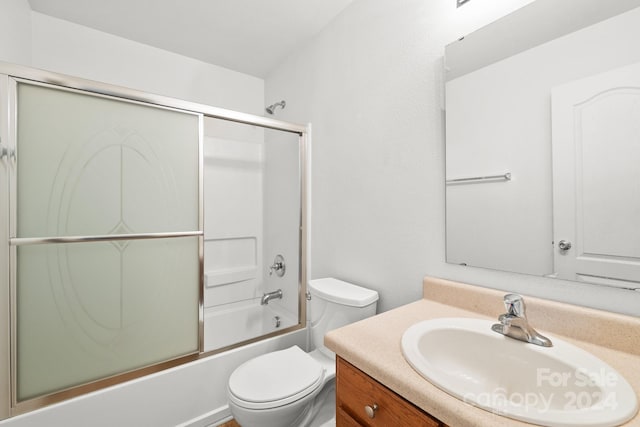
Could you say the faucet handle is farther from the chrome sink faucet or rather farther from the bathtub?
the bathtub

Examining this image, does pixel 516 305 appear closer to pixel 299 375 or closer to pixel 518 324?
pixel 518 324

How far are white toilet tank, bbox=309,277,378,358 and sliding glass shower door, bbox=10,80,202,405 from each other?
2.20ft

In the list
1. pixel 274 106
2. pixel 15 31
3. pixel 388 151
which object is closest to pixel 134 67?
pixel 15 31

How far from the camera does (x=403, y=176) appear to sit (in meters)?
1.35

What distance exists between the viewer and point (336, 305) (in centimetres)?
149

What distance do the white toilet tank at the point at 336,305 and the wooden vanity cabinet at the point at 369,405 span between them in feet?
1.78

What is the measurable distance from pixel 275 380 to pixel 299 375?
0.37 ft

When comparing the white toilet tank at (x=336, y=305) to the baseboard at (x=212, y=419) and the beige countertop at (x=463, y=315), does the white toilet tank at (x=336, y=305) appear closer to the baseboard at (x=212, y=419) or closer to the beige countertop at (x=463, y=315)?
the beige countertop at (x=463, y=315)

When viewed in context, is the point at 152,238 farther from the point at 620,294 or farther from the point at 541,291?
the point at 620,294

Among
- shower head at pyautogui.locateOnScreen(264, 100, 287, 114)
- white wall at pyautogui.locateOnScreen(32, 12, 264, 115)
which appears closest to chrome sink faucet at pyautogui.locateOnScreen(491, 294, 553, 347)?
shower head at pyautogui.locateOnScreen(264, 100, 287, 114)

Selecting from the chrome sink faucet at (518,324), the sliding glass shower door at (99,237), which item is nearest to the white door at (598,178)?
the chrome sink faucet at (518,324)

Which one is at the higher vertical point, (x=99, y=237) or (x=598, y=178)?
(x=598, y=178)

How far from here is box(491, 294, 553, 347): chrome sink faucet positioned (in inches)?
31.1

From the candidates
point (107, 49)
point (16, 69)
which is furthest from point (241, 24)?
point (16, 69)
